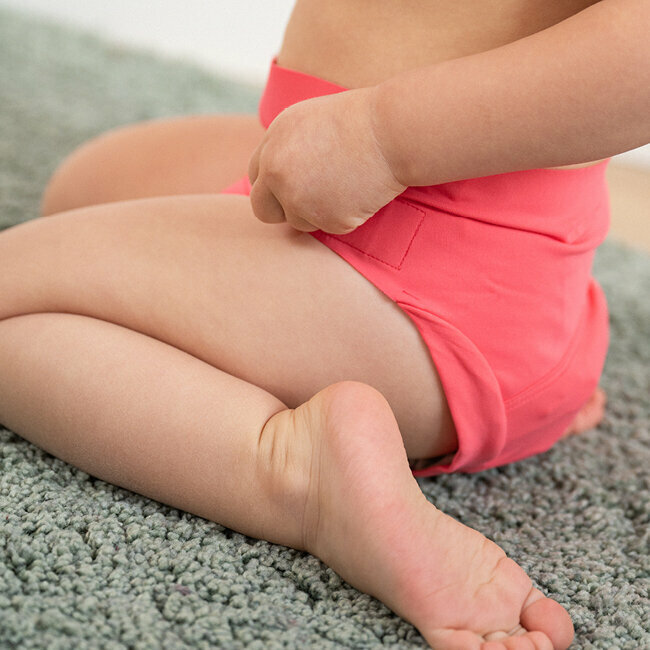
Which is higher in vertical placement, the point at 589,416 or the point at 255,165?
the point at 255,165

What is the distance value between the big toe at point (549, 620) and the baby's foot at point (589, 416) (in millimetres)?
350

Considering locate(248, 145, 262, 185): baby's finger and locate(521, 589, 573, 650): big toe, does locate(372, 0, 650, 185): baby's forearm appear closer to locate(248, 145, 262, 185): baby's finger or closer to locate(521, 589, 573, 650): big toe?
locate(248, 145, 262, 185): baby's finger

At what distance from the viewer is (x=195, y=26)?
256 centimetres

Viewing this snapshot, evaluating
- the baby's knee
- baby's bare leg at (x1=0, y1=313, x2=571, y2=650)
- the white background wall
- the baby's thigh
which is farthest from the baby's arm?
the white background wall

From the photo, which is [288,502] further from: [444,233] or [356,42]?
[356,42]

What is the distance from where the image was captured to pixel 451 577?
0.52 meters

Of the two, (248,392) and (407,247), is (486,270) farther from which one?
(248,392)

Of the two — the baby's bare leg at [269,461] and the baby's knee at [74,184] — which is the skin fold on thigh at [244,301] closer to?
the baby's bare leg at [269,461]

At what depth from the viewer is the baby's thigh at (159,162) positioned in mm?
958

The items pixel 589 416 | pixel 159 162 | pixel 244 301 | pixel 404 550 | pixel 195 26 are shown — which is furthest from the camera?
pixel 195 26

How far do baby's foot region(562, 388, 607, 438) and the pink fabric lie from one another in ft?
0.77

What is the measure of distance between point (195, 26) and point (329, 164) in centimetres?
221

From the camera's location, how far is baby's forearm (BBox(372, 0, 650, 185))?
0.50 metres

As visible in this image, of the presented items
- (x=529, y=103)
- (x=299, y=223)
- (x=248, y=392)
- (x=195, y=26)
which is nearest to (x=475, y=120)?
(x=529, y=103)
